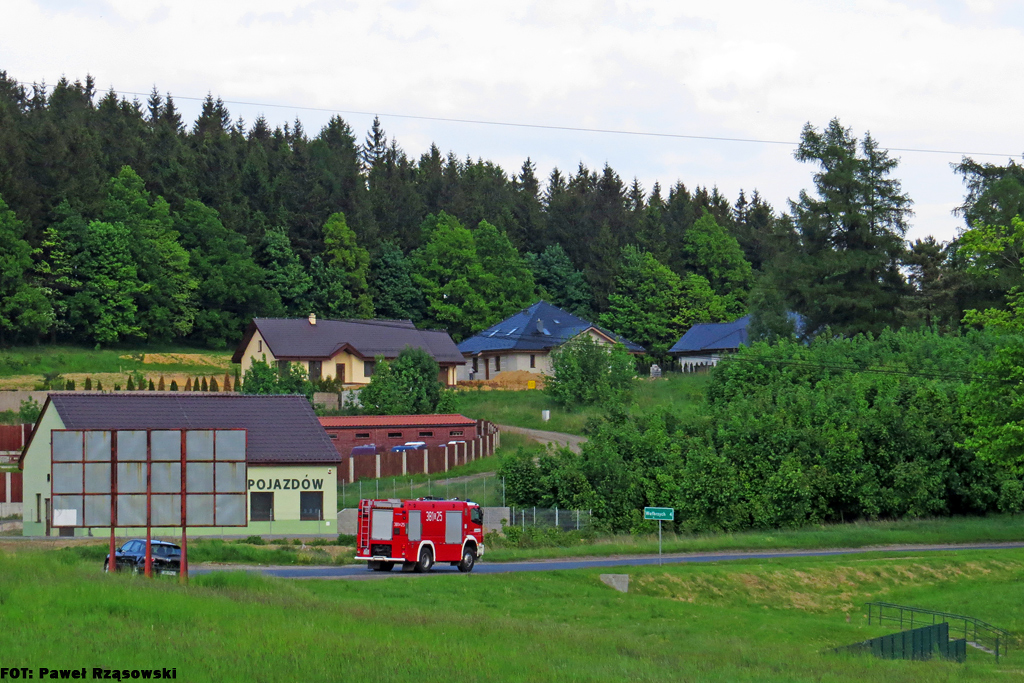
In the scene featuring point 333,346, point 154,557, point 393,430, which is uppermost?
point 333,346

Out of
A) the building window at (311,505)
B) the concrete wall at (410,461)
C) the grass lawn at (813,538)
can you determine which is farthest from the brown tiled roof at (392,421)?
the grass lawn at (813,538)

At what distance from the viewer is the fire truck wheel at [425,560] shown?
31.9 meters

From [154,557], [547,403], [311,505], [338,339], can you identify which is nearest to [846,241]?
[547,403]

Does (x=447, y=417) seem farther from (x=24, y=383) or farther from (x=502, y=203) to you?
(x=502, y=203)

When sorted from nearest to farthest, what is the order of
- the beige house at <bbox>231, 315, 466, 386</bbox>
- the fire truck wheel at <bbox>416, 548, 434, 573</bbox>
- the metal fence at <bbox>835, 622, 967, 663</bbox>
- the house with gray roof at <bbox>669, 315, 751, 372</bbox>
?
the metal fence at <bbox>835, 622, 967, 663</bbox>, the fire truck wheel at <bbox>416, 548, 434, 573</bbox>, the beige house at <bbox>231, 315, 466, 386</bbox>, the house with gray roof at <bbox>669, 315, 751, 372</bbox>

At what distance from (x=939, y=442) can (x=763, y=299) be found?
33.9 meters

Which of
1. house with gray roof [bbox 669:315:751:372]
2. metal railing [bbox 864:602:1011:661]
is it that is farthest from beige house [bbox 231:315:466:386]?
metal railing [bbox 864:602:1011:661]

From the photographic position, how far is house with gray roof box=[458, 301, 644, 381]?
308 ft

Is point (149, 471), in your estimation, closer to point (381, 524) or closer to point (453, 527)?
point (381, 524)

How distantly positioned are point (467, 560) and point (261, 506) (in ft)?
44.6

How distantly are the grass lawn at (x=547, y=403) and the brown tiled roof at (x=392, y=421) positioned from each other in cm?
770

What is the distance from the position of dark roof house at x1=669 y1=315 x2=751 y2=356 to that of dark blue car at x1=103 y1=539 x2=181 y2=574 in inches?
3149

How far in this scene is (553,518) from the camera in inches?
1746

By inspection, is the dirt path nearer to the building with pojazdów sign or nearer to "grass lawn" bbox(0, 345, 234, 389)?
the building with pojazdów sign
